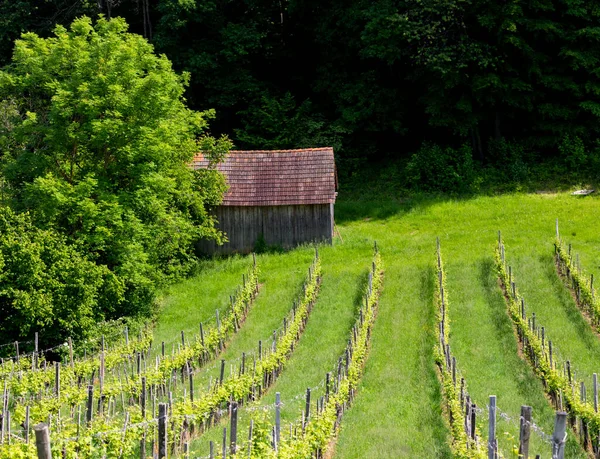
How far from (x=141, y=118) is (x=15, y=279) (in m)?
7.51

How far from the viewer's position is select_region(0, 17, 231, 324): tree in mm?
26188

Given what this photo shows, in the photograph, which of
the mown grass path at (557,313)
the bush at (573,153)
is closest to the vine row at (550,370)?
the mown grass path at (557,313)

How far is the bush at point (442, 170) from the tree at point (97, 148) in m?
14.5

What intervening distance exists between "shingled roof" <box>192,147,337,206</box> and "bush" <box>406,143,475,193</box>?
6.60m

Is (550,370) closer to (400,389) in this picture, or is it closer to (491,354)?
(491,354)

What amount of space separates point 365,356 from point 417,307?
4.37 metres

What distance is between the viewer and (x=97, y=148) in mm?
27609

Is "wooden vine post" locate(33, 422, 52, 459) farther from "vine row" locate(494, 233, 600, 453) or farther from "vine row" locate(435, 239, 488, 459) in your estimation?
"vine row" locate(494, 233, 600, 453)

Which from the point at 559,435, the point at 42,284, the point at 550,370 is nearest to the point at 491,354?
the point at 550,370

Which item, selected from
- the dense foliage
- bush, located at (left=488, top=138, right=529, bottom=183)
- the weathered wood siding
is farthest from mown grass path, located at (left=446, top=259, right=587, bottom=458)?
the dense foliage

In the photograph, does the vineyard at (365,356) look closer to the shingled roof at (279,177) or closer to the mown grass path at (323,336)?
the mown grass path at (323,336)

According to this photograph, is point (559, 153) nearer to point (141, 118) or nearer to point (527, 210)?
point (527, 210)

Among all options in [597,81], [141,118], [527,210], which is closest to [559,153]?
[597,81]

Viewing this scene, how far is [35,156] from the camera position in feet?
88.3
